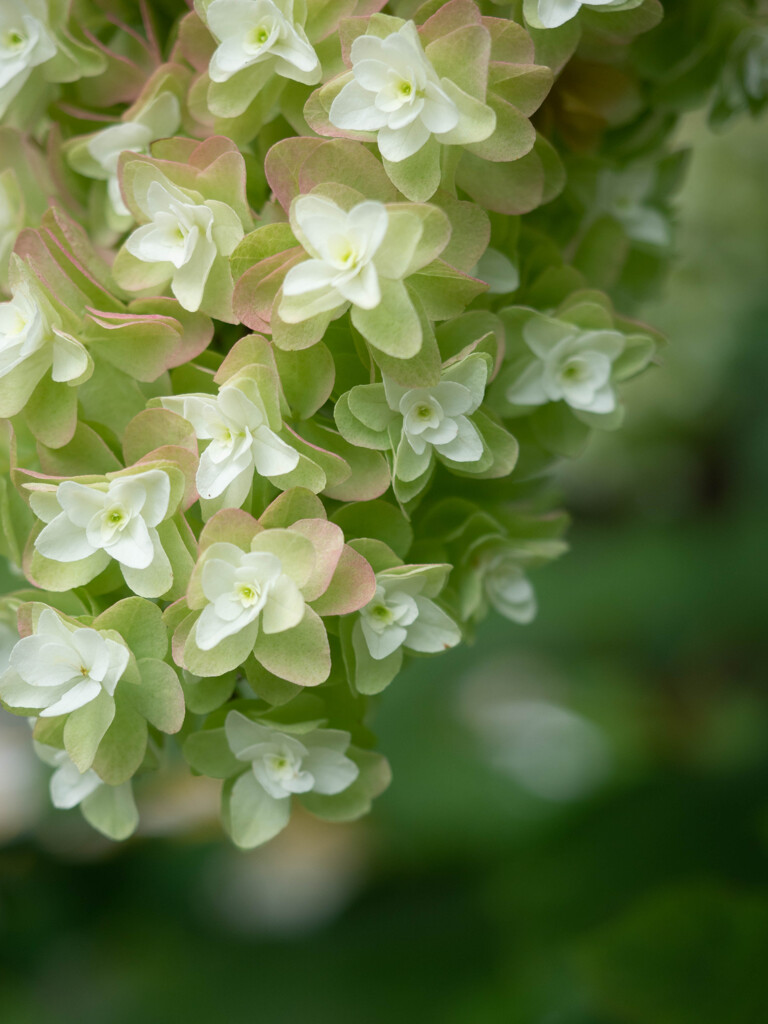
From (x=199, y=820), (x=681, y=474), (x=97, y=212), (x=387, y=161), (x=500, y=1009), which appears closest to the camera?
(x=387, y=161)

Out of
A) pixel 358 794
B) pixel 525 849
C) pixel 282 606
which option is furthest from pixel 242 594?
pixel 525 849

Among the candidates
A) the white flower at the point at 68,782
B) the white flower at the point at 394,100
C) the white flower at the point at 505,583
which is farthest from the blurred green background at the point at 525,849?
the white flower at the point at 394,100

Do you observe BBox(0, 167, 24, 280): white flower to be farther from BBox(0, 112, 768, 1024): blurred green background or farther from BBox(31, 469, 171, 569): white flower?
BBox(0, 112, 768, 1024): blurred green background

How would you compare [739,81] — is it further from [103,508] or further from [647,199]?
[103,508]

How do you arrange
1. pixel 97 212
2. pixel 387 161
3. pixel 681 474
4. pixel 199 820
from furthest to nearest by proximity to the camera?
pixel 681 474
pixel 199 820
pixel 97 212
pixel 387 161

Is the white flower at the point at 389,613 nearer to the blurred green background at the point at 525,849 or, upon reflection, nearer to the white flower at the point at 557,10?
the white flower at the point at 557,10

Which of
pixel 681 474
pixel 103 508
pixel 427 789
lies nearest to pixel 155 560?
pixel 103 508
